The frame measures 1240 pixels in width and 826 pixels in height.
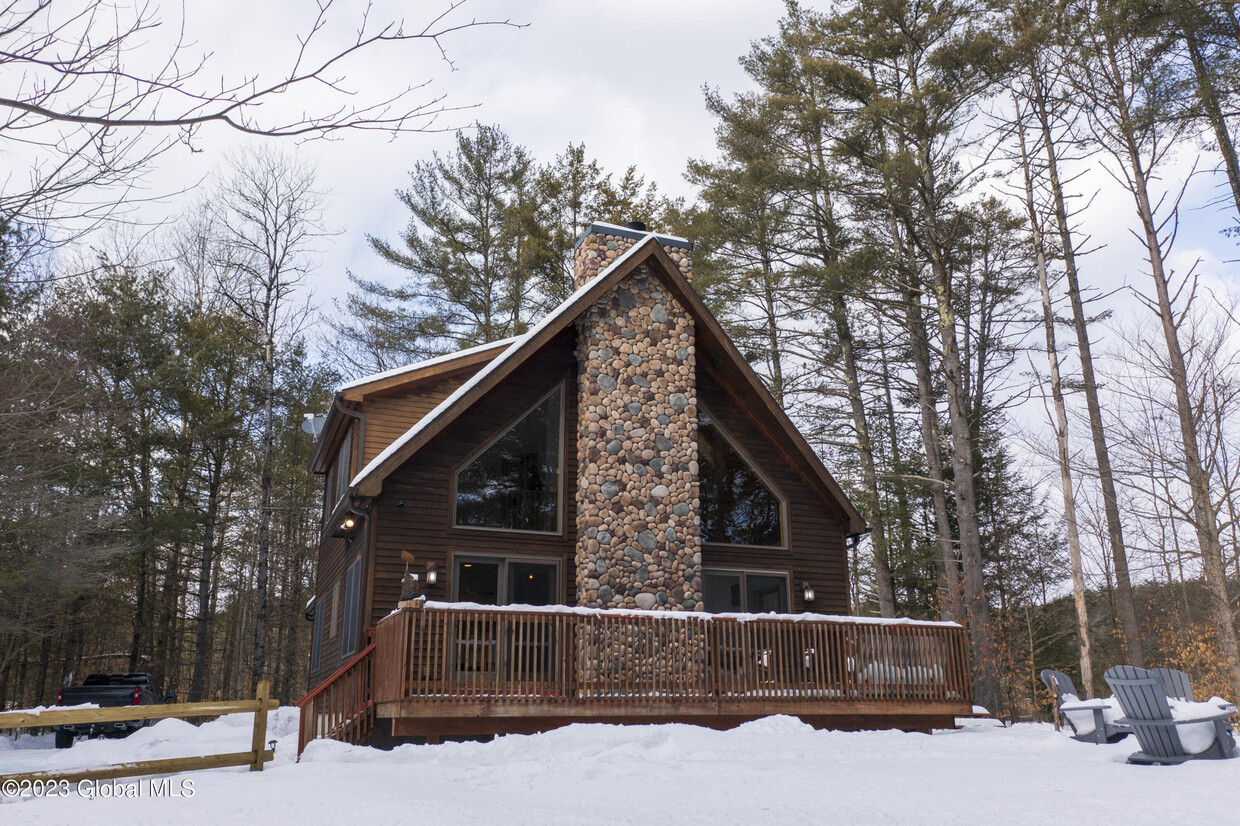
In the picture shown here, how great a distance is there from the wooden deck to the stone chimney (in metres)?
1.27

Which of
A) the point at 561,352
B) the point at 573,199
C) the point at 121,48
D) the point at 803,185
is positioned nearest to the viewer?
the point at 121,48

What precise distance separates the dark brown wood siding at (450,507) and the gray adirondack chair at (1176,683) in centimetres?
647

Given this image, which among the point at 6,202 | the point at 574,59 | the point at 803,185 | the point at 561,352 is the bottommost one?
the point at 6,202

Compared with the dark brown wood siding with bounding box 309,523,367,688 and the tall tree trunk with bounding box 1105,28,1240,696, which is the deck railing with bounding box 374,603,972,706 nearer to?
the dark brown wood siding with bounding box 309,523,367,688

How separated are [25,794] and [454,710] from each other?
3444mm

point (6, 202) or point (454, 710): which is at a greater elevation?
point (6, 202)

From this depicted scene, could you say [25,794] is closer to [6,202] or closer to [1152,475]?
[6,202]

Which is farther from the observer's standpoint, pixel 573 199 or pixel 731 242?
pixel 573 199

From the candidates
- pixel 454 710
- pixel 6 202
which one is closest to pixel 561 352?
pixel 454 710

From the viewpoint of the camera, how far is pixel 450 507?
1070 centimetres

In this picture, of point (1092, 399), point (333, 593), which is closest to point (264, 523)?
point (333, 593)

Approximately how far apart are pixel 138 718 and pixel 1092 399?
50.2 ft

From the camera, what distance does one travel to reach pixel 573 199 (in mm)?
21969

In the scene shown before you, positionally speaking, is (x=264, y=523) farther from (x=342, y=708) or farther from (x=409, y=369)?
(x=342, y=708)
